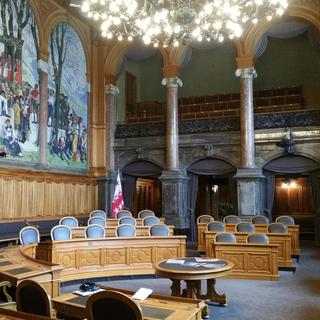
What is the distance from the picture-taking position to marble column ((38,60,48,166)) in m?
12.1

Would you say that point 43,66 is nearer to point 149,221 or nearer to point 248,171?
point 149,221

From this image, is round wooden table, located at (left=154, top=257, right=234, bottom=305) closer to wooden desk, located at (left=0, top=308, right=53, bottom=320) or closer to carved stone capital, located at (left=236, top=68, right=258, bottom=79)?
wooden desk, located at (left=0, top=308, right=53, bottom=320)

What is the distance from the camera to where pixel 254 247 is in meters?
7.71

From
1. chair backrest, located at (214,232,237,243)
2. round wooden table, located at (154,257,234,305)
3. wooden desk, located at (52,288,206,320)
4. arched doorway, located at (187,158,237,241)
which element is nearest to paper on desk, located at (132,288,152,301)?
wooden desk, located at (52,288,206,320)

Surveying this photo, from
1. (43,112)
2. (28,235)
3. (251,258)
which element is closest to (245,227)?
(251,258)

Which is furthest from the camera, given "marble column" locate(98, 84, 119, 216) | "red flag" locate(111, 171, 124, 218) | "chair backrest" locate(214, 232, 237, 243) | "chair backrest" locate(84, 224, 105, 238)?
"marble column" locate(98, 84, 119, 216)

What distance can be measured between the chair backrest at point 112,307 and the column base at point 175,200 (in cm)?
1050

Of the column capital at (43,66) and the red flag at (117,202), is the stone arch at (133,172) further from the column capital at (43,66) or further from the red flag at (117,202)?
the column capital at (43,66)

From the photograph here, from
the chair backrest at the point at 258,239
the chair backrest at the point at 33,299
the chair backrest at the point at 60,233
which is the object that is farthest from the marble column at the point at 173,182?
the chair backrest at the point at 33,299

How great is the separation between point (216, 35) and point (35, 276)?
4.81 meters

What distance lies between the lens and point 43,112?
Result: 1229 cm

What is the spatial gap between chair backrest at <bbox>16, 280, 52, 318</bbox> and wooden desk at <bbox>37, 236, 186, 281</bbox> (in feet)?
13.3

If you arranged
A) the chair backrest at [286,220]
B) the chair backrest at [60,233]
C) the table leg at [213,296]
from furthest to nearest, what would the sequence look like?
the chair backrest at [286,220], the chair backrest at [60,233], the table leg at [213,296]

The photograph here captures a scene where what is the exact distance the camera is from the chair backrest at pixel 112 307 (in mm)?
2791
